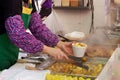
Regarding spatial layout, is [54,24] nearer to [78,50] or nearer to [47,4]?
[47,4]

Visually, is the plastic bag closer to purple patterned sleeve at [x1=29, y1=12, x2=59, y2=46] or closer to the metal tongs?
purple patterned sleeve at [x1=29, y1=12, x2=59, y2=46]

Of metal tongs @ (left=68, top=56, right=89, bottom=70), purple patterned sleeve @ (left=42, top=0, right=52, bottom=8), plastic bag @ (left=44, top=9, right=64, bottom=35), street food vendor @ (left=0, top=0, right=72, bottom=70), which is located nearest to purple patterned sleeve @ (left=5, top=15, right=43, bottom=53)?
street food vendor @ (left=0, top=0, right=72, bottom=70)

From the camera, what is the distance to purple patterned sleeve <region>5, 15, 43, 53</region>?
1263 mm

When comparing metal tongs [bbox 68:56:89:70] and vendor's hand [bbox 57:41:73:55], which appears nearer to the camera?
metal tongs [bbox 68:56:89:70]

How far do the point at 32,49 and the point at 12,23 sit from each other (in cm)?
16

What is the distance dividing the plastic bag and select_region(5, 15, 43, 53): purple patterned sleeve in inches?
62.0

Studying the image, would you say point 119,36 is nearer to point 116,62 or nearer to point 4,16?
point 116,62

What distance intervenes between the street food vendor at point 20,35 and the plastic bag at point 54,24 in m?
1.26

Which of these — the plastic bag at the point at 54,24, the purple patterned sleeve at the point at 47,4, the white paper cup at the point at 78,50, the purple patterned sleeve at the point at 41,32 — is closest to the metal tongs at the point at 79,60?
the white paper cup at the point at 78,50

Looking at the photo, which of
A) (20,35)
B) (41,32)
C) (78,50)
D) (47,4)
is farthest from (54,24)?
(20,35)

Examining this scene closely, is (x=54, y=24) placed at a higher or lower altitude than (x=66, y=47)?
lower

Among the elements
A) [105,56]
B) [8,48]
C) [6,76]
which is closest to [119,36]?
[105,56]

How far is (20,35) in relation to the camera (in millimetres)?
1271

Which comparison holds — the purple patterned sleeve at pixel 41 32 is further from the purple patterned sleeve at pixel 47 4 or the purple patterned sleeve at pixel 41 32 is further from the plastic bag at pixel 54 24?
the plastic bag at pixel 54 24
